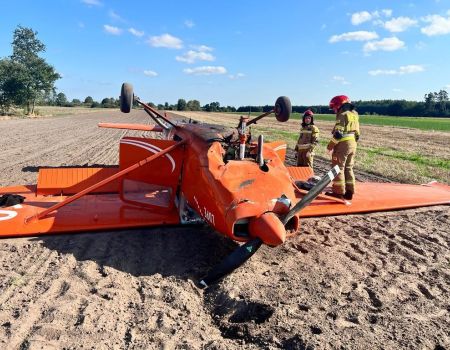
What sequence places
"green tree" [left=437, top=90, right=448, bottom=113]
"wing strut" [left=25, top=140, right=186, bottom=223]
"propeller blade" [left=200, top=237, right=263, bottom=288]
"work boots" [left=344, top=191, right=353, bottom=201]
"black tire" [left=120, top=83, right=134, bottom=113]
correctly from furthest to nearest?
"green tree" [left=437, top=90, right=448, bottom=113]
"work boots" [left=344, top=191, right=353, bottom=201]
"black tire" [left=120, top=83, right=134, bottom=113]
"wing strut" [left=25, top=140, right=186, bottom=223]
"propeller blade" [left=200, top=237, right=263, bottom=288]

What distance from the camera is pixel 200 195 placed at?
5703 mm

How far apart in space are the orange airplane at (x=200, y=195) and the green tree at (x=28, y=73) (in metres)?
51.0

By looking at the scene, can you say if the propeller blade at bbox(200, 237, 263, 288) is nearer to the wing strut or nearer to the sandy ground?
the sandy ground

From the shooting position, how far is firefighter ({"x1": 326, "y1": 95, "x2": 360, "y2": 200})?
8414 mm

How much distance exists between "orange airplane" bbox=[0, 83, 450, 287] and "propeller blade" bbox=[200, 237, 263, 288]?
0.04 feet

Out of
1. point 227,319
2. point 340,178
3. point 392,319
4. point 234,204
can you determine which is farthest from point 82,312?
point 340,178

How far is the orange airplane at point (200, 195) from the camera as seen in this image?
4.88 meters

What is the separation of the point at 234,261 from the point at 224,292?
15.1 inches

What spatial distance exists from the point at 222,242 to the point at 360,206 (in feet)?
11.4

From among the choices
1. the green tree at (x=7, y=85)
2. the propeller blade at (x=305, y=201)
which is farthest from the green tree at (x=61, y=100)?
the propeller blade at (x=305, y=201)

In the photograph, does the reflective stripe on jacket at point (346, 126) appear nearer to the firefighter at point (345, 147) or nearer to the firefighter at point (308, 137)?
Answer: the firefighter at point (345, 147)

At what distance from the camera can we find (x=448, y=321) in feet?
13.6

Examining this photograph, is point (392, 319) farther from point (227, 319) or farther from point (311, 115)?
point (311, 115)

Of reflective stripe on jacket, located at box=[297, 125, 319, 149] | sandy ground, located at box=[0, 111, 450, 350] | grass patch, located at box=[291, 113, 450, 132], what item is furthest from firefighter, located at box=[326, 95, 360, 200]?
grass patch, located at box=[291, 113, 450, 132]
